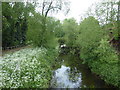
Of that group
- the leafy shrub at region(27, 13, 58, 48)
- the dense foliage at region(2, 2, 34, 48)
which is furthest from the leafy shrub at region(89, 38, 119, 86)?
the dense foliage at region(2, 2, 34, 48)

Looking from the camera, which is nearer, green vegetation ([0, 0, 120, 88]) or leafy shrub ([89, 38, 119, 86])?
green vegetation ([0, 0, 120, 88])

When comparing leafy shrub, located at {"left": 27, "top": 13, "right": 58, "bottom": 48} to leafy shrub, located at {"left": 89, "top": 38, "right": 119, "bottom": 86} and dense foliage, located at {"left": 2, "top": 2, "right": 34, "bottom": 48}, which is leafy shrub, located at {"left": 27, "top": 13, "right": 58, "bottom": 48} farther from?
leafy shrub, located at {"left": 89, "top": 38, "right": 119, "bottom": 86}

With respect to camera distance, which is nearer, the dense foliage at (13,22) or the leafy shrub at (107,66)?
the leafy shrub at (107,66)

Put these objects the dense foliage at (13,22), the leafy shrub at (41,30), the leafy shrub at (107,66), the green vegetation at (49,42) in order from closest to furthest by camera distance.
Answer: the green vegetation at (49,42), the leafy shrub at (107,66), the leafy shrub at (41,30), the dense foliage at (13,22)

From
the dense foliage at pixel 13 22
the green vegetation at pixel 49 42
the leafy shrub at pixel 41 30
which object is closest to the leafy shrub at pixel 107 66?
the green vegetation at pixel 49 42

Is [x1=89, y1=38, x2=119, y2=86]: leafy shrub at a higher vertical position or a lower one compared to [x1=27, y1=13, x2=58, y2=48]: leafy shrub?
lower

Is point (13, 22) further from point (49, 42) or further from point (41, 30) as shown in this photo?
point (49, 42)

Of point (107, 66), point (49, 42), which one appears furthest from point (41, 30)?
point (107, 66)

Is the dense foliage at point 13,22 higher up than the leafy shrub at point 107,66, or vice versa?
the dense foliage at point 13,22

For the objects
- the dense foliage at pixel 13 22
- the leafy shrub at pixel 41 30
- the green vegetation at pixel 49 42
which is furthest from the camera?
the dense foliage at pixel 13 22

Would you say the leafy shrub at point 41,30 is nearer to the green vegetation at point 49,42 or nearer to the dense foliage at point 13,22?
the green vegetation at point 49,42

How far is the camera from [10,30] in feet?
54.1

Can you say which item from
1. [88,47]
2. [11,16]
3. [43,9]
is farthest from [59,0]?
[88,47]

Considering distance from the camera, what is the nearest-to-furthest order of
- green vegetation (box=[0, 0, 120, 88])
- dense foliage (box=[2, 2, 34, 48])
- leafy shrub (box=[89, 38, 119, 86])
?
green vegetation (box=[0, 0, 120, 88]) → leafy shrub (box=[89, 38, 119, 86]) → dense foliage (box=[2, 2, 34, 48])
